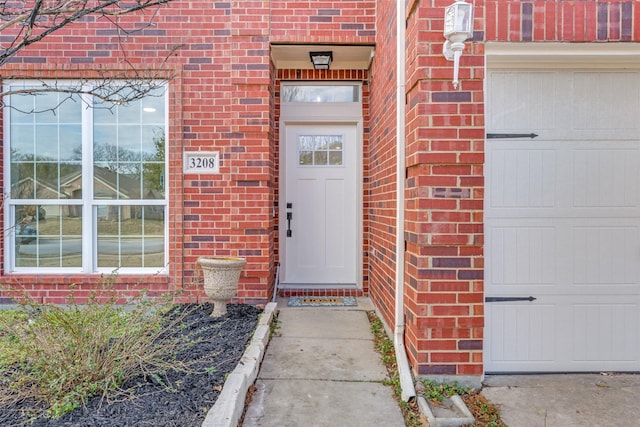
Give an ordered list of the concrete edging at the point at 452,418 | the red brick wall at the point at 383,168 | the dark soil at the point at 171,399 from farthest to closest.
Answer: the red brick wall at the point at 383,168 → the concrete edging at the point at 452,418 → the dark soil at the point at 171,399

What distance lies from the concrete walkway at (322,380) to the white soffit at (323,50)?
10.1 feet

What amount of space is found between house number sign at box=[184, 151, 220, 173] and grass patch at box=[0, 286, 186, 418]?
2071 mm

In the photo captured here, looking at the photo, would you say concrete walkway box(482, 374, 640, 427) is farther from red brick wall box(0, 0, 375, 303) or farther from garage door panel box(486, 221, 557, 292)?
red brick wall box(0, 0, 375, 303)

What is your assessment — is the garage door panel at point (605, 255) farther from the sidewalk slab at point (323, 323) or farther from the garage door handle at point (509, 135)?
the sidewalk slab at point (323, 323)

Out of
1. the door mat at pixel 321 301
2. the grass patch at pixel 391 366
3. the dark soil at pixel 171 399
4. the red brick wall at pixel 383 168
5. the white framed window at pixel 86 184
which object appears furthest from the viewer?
the door mat at pixel 321 301

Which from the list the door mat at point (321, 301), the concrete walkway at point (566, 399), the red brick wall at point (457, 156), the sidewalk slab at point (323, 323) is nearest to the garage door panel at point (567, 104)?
the red brick wall at point (457, 156)

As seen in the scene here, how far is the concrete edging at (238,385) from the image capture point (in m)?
2.25

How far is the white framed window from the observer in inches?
180

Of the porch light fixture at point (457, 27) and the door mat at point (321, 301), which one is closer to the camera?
the porch light fixture at point (457, 27)

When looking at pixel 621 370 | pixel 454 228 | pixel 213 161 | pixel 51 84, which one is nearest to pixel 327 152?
pixel 213 161

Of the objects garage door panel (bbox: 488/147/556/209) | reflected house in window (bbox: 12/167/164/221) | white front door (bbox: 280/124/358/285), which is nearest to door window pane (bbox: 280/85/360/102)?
white front door (bbox: 280/124/358/285)

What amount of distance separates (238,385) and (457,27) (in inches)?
105

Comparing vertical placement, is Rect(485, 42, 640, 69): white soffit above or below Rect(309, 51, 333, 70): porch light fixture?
below

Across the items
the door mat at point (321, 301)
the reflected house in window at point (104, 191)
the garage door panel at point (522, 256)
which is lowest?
the door mat at point (321, 301)
